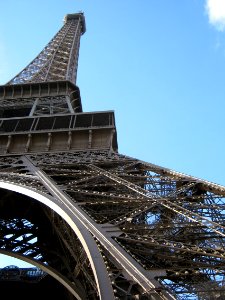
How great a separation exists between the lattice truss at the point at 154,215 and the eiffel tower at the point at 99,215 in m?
0.03

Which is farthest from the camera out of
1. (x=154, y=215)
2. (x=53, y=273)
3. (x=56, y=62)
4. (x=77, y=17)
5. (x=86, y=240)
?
(x=77, y=17)

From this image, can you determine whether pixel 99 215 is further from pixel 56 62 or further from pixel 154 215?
pixel 56 62

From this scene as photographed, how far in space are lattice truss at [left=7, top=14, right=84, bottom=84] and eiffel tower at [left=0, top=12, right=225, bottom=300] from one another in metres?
8.40

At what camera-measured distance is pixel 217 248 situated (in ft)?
34.7

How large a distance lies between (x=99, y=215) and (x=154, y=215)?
1.43 meters

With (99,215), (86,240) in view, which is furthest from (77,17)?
(86,240)

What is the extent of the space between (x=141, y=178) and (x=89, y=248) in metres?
8.57

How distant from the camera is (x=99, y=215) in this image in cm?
1367

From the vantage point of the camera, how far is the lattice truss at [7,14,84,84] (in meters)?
43.8

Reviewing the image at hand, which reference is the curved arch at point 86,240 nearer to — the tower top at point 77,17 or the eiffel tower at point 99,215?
the eiffel tower at point 99,215

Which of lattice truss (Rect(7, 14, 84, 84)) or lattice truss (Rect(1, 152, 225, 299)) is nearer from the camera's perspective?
lattice truss (Rect(1, 152, 225, 299))

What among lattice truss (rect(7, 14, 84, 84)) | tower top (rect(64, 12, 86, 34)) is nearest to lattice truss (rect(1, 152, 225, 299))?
lattice truss (rect(7, 14, 84, 84))

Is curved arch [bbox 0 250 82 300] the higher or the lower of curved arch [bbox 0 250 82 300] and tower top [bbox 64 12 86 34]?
the lower

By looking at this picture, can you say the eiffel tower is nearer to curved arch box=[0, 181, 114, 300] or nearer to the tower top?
curved arch box=[0, 181, 114, 300]
